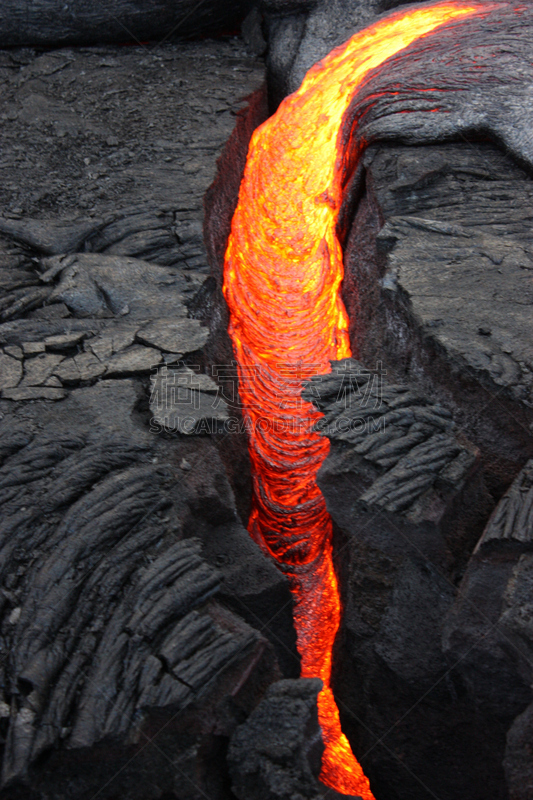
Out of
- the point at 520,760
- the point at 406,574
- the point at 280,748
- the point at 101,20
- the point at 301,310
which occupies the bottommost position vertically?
the point at 280,748

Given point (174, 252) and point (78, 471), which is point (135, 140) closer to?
point (174, 252)

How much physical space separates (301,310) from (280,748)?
3090 mm

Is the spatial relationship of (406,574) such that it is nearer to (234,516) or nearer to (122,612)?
(234,516)

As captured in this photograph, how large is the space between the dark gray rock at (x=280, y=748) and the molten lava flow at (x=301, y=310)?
0.80m

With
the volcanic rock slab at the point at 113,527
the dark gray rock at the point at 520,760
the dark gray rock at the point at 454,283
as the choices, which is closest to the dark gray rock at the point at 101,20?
the volcanic rock slab at the point at 113,527

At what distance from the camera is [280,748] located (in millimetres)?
2350

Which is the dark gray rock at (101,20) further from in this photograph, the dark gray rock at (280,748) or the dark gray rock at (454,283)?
the dark gray rock at (280,748)

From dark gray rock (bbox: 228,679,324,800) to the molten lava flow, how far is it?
805 mm

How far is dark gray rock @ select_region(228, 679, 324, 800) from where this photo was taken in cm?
230

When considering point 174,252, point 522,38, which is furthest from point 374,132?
point 174,252

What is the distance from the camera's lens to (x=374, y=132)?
15.7ft

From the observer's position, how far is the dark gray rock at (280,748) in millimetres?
2305

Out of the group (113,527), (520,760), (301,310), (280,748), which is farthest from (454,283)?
(280,748)

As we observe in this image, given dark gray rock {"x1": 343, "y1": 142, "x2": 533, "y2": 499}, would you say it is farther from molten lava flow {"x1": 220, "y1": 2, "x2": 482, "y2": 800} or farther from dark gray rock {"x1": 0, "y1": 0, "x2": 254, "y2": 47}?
dark gray rock {"x1": 0, "y1": 0, "x2": 254, "y2": 47}
